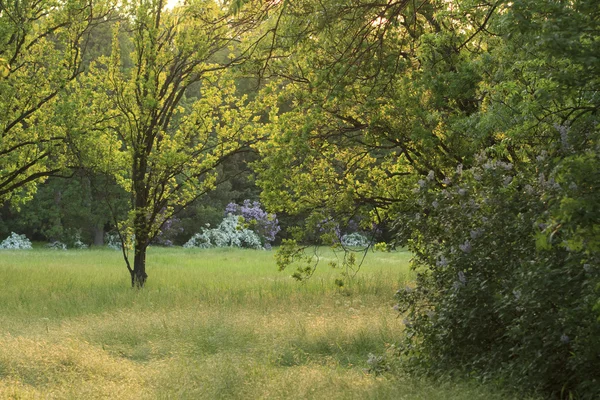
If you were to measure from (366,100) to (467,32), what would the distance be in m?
1.98

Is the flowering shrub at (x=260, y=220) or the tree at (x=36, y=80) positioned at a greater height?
the tree at (x=36, y=80)

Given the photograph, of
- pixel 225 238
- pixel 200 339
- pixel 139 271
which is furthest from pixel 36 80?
pixel 225 238

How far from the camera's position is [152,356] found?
955 centimetres

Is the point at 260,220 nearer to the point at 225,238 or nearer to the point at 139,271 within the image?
the point at 225,238

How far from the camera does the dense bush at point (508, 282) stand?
18.5ft

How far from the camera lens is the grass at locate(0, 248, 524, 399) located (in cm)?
710

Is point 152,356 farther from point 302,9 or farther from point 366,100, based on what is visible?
point 366,100

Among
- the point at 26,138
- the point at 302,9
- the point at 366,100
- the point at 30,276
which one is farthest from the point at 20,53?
the point at 302,9

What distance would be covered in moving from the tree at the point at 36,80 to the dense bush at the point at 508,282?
10190 mm

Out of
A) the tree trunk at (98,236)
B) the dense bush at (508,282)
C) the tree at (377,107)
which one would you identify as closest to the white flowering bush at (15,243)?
the tree trunk at (98,236)

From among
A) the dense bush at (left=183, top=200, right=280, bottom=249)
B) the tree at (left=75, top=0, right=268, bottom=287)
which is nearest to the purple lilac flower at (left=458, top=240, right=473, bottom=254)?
the tree at (left=75, top=0, right=268, bottom=287)

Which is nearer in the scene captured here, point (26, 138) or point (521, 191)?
point (521, 191)

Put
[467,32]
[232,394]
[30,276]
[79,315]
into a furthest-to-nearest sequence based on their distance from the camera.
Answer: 1. [30,276]
2. [79,315]
3. [467,32]
4. [232,394]

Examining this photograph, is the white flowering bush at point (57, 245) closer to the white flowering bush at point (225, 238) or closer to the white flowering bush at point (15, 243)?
Result: the white flowering bush at point (15, 243)
